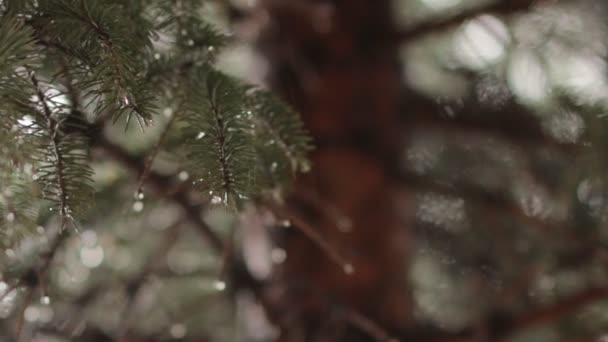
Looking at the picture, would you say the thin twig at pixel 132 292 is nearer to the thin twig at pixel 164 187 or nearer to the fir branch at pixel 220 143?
the thin twig at pixel 164 187

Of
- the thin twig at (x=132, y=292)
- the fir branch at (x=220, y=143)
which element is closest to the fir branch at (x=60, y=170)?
the fir branch at (x=220, y=143)

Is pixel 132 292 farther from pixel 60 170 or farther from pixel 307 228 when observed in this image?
pixel 60 170

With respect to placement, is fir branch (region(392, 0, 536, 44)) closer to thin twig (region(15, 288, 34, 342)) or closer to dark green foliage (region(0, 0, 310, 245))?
dark green foliage (region(0, 0, 310, 245))

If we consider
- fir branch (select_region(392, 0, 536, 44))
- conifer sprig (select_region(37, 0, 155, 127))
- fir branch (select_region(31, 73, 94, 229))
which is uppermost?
fir branch (select_region(392, 0, 536, 44))

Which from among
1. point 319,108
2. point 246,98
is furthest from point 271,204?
point 319,108

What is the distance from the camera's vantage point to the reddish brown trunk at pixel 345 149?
5.10 feet

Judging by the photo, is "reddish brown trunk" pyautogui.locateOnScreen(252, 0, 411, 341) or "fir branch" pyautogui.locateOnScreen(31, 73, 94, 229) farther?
"reddish brown trunk" pyautogui.locateOnScreen(252, 0, 411, 341)

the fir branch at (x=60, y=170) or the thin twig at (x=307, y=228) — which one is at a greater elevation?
the fir branch at (x=60, y=170)

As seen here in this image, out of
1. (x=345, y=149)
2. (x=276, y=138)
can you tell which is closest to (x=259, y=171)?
(x=276, y=138)

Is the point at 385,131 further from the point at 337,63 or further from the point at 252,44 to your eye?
the point at 252,44

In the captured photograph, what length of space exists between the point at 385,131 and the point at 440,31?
0.26m

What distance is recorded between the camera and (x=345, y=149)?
65.2 inches

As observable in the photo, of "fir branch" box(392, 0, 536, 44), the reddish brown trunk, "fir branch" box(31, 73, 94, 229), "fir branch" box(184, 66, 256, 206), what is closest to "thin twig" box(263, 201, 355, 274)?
"fir branch" box(184, 66, 256, 206)

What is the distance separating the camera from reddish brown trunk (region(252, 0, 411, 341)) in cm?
155
